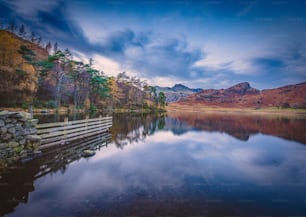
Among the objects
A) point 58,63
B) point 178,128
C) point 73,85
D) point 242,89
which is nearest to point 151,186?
point 178,128

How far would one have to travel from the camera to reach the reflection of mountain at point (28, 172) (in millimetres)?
3397

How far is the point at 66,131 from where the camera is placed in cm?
875

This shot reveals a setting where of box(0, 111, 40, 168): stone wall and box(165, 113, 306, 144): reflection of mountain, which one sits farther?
box(165, 113, 306, 144): reflection of mountain

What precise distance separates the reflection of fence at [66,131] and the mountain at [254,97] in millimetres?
106527

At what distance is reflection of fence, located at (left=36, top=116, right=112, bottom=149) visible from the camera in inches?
290

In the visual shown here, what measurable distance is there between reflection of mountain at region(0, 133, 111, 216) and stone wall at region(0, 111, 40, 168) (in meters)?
0.48

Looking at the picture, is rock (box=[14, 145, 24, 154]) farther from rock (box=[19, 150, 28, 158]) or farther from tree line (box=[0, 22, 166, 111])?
tree line (box=[0, 22, 166, 111])

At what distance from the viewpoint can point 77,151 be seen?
7172 millimetres

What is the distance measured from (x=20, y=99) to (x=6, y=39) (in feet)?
33.9

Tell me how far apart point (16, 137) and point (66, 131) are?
11.0 feet

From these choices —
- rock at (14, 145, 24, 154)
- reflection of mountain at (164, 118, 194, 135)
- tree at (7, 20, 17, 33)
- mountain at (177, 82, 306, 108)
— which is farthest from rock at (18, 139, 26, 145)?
mountain at (177, 82, 306, 108)

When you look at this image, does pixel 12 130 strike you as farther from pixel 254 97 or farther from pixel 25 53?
pixel 254 97

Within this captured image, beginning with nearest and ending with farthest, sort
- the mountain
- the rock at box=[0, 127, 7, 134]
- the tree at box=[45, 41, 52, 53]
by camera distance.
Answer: the rock at box=[0, 127, 7, 134], the tree at box=[45, 41, 52, 53], the mountain

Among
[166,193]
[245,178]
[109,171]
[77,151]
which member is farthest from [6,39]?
[245,178]
